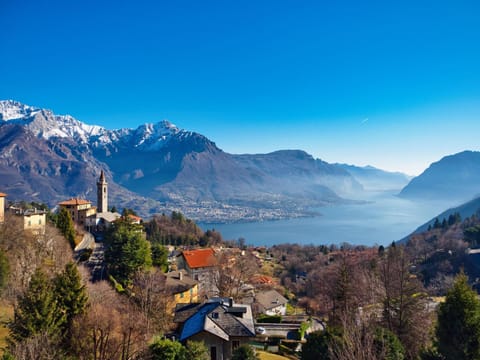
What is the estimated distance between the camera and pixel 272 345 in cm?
2352

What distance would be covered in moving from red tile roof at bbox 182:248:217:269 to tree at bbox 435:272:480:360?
33.0 metres

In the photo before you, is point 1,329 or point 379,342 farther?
point 1,329

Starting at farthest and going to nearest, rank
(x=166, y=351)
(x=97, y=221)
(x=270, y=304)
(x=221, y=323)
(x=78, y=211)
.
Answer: (x=78, y=211)
(x=97, y=221)
(x=270, y=304)
(x=221, y=323)
(x=166, y=351)

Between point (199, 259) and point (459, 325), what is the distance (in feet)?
115

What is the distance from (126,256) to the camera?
30312 mm

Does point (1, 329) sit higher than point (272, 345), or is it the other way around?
point (1, 329)

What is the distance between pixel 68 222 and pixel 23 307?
23.7 metres

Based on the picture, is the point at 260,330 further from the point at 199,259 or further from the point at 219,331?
the point at 199,259

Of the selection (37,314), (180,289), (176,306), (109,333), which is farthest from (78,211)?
(109,333)

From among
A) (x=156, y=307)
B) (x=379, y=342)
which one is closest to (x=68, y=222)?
(x=156, y=307)

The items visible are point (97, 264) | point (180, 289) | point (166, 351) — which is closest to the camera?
point (166, 351)

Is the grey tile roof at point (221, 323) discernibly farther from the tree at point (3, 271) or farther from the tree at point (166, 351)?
the tree at point (3, 271)

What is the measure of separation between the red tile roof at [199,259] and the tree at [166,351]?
98.1 feet

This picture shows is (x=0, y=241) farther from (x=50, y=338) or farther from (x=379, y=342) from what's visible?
(x=379, y=342)
